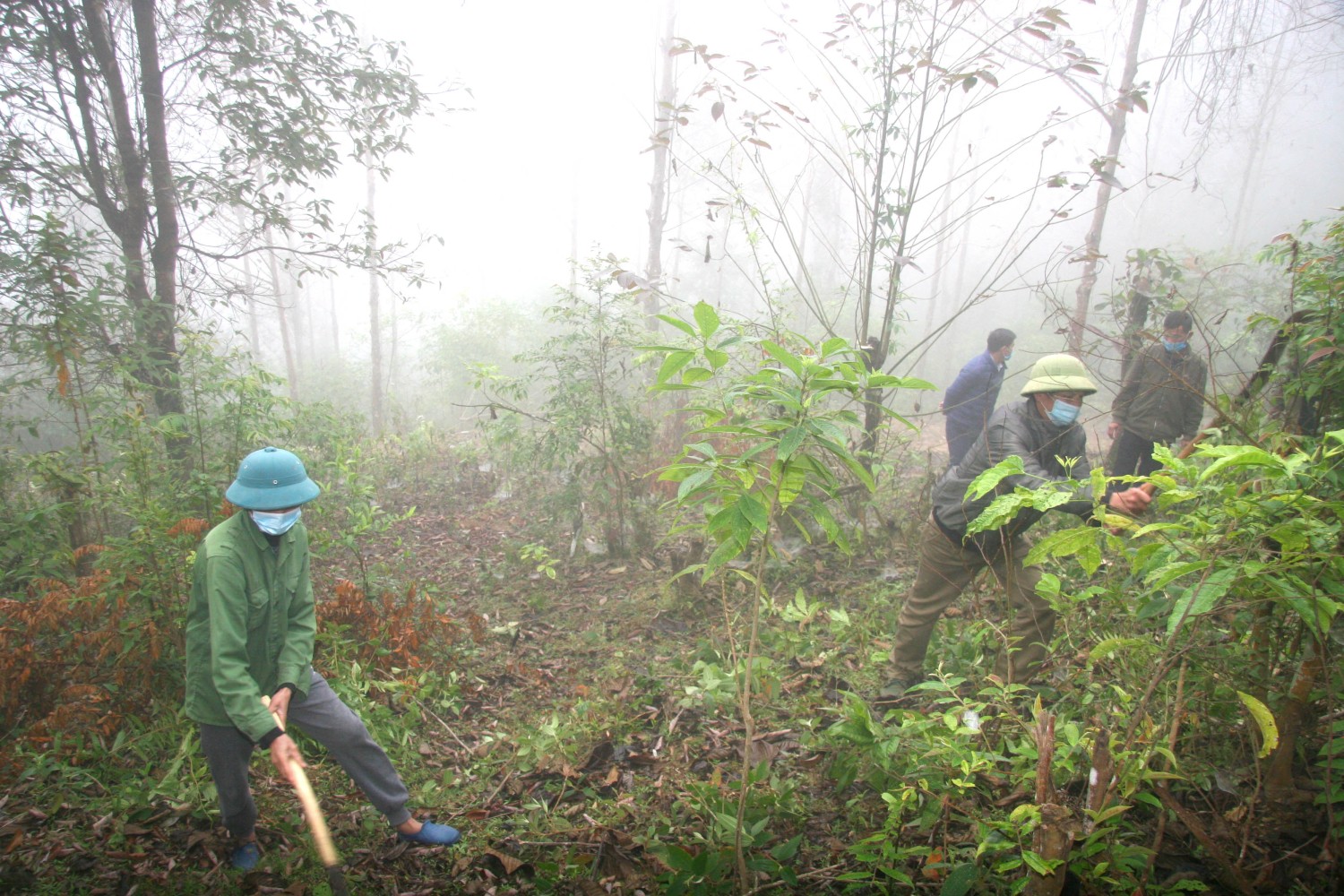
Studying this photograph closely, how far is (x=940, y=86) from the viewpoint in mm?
4461

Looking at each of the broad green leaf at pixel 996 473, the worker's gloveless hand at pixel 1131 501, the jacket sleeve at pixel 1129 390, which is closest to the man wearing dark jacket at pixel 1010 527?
the worker's gloveless hand at pixel 1131 501

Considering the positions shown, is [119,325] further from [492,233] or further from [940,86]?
[492,233]

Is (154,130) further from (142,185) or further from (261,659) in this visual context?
(261,659)

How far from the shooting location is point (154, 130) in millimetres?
5930

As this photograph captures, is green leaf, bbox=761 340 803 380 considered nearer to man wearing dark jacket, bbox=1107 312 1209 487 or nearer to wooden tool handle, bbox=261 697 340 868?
wooden tool handle, bbox=261 697 340 868

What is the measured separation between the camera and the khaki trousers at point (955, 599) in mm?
3359

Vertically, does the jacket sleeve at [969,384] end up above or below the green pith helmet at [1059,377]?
below

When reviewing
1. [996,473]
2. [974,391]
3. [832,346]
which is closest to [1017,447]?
[996,473]

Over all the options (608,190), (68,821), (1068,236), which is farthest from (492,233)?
(68,821)

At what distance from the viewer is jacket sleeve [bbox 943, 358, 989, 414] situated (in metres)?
5.45

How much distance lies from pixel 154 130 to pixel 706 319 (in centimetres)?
697

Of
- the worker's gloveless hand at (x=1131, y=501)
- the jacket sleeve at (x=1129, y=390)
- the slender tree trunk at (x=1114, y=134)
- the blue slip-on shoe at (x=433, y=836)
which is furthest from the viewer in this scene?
the slender tree trunk at (x=1114, y=134)

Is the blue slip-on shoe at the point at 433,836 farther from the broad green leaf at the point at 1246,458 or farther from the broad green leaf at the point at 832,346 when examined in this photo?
the broad green leaf at the point at 1246,458

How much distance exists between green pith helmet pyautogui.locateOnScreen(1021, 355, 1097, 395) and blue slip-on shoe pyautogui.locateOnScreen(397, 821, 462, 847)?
139 inches
